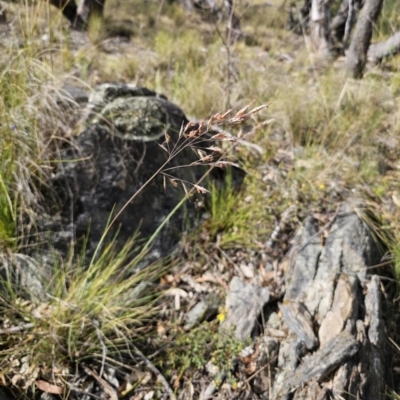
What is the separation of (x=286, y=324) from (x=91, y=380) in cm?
98

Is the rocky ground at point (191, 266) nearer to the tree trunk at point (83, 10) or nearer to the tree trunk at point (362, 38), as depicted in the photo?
the tree trunk at point (362, 38)

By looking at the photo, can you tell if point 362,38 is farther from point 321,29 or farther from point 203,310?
point 203,310

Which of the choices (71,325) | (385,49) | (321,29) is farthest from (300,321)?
(321,29)

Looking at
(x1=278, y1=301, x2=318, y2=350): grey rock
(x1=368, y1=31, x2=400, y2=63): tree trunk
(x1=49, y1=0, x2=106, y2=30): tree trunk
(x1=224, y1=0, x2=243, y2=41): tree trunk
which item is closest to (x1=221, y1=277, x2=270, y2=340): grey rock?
(x1=278, y1=301, x2=318, y2=350): grey rock

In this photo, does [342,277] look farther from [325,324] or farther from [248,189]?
[248,189]

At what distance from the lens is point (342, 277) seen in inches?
77.6

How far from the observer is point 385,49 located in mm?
4266

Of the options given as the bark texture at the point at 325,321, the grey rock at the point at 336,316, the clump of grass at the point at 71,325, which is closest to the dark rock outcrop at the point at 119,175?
the clump of grass at the point at 71,325

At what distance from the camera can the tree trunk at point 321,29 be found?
4.52m

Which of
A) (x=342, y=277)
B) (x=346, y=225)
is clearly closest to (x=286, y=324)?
(x=342, y=277)

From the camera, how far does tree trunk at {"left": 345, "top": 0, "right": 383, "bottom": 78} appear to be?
144 inches

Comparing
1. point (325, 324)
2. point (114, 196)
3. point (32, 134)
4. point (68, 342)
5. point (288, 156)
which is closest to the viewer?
point (68, 342)

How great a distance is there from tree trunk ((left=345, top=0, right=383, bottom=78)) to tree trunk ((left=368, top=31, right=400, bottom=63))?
1.00 ft

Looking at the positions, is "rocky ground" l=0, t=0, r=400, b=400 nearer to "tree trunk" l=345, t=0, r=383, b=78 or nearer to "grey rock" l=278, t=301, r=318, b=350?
"grey rock" l=278, t=301, r=318, b=350
